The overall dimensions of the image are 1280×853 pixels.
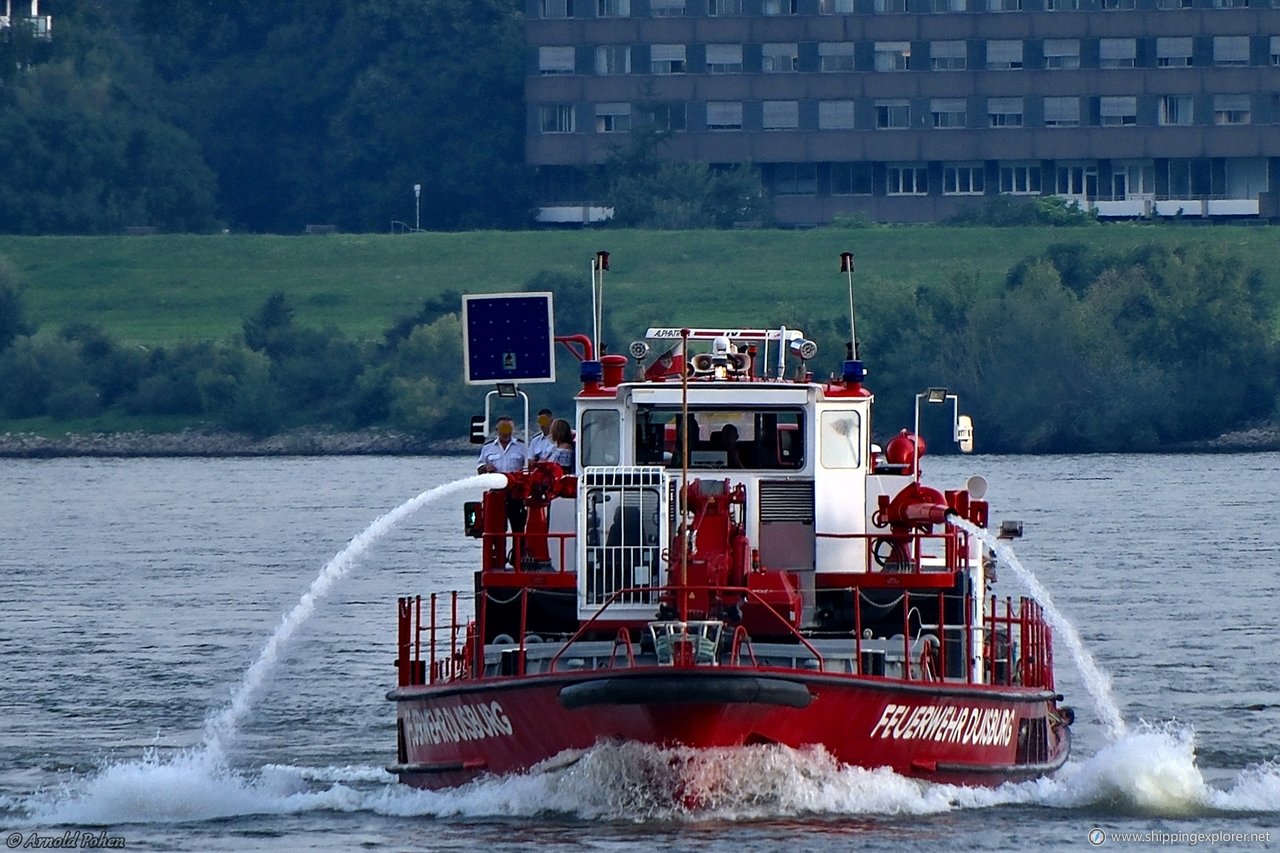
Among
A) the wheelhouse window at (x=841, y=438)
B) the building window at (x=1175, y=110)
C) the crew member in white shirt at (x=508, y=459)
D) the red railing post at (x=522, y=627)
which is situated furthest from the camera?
the building window at (x=1175, y=110)

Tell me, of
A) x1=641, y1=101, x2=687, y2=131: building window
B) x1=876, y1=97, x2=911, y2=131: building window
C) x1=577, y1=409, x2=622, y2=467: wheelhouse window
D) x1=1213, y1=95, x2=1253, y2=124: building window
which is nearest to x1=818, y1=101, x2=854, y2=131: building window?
x1=876, y1=97, x2=911, y2=131: building window

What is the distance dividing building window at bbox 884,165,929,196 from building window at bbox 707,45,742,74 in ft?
31.9

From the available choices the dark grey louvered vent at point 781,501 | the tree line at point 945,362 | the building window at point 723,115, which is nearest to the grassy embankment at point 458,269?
the tree line at point 945,362

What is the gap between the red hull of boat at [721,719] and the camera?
989 inches

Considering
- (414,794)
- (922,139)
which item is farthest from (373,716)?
(922,139)

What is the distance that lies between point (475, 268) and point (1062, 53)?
34208mm

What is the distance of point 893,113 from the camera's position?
15288 cm

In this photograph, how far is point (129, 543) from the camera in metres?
69.6

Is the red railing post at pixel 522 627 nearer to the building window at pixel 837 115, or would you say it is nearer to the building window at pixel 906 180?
the building window at pixel 837 115

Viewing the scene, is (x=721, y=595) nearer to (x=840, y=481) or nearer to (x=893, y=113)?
(x=840, y=481)

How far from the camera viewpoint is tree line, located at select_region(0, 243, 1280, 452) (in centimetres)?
11225

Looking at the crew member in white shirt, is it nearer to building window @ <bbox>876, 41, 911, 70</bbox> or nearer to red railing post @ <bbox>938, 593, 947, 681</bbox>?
red railing post @ <bbox>938, 593, 947, 681</bbox>

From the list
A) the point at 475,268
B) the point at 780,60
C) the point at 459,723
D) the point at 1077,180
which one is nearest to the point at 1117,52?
the point at 1077,180

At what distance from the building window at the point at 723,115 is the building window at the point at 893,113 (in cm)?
743
